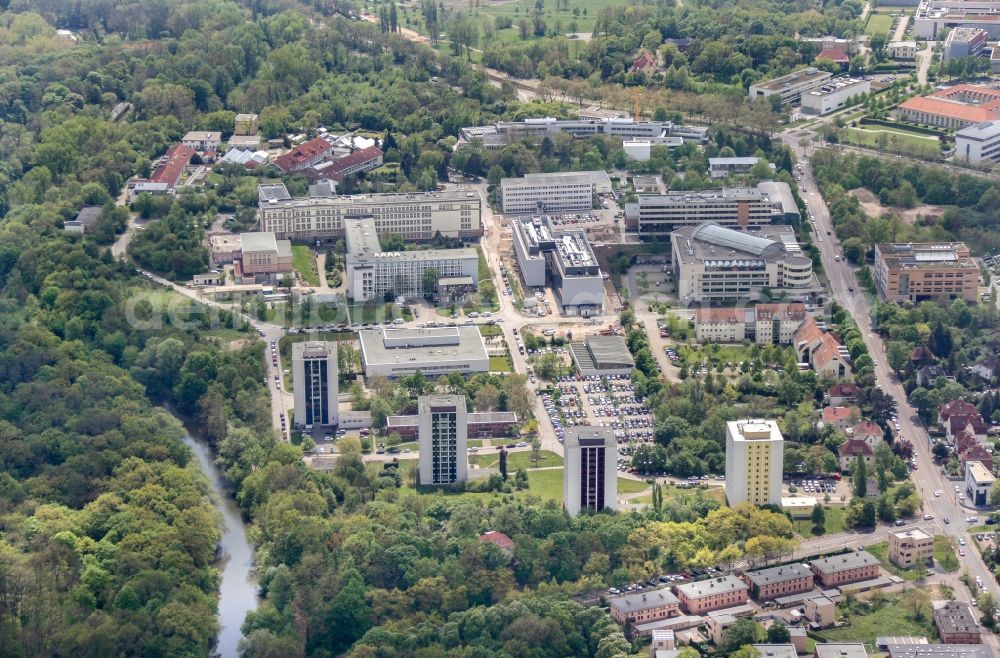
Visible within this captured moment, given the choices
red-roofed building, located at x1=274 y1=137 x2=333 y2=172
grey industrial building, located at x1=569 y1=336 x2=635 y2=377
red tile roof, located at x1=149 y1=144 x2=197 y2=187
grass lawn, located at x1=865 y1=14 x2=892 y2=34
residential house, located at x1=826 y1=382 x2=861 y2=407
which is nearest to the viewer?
residential house, located at x1=826 y1=382 x2=861 y2=407

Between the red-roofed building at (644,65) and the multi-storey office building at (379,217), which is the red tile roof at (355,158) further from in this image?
the red-roofed building at (644,65)

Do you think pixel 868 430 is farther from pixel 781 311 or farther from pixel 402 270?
pixel 402 270

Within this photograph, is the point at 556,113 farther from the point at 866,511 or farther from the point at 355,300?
the point at 866,511

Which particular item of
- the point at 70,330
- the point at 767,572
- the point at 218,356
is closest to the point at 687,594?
the point at 767,572

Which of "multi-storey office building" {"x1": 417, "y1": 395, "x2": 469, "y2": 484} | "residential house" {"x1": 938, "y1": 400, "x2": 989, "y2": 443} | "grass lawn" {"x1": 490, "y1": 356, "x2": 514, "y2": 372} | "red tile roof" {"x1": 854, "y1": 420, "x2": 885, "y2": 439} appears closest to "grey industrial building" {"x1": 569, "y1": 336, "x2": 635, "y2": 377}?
"grass lawn" {"x1": 490, "y1": 356, "x2": 514, "y2": 372}

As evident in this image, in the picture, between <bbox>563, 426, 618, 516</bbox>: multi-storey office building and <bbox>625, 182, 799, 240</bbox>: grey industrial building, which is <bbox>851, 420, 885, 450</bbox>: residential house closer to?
<bbox>563, 426, 618, 516</bbox>: multi-storey office building

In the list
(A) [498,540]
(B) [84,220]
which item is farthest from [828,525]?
(B) [84,220]
